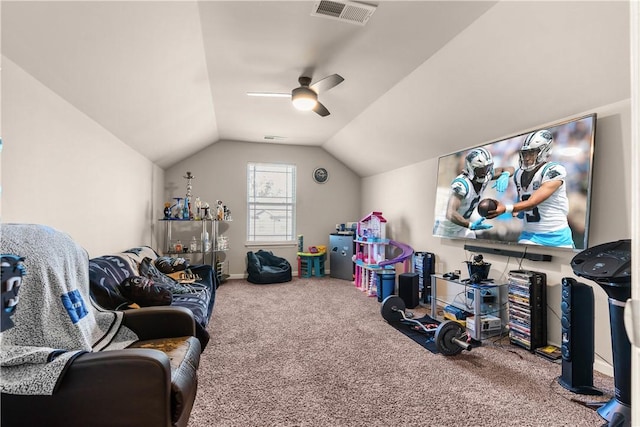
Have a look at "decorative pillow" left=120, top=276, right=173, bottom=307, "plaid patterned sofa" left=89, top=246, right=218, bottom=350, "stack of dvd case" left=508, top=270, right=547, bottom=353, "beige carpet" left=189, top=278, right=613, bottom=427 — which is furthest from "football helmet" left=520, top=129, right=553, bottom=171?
"decorative pillow" left=120, top=276, right=173, bottom=307

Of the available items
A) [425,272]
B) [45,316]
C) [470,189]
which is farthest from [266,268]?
[45,316]

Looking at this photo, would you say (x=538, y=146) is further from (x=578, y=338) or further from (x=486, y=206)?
(x=578, y=338)

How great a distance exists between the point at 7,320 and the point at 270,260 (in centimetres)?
496

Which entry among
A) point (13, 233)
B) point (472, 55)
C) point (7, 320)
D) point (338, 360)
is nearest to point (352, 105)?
point (472, 55)

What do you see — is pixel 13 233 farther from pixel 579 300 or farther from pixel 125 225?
pixel 579 300

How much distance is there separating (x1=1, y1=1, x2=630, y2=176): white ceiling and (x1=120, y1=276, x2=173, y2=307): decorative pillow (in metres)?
1.45

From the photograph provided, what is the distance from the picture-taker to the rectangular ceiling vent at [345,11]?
2.10 metres

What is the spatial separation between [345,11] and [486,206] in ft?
7.72

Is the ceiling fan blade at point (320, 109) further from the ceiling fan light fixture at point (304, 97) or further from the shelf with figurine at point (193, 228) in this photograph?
the shelf with figurine at point (193, 228)

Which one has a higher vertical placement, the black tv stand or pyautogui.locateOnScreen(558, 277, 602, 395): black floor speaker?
the black tv stand

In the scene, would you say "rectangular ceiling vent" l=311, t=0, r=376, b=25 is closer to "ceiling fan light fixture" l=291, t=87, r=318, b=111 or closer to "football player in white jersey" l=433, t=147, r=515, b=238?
"ceiling fan light fixture" l=291, t=87, r=318, b=111

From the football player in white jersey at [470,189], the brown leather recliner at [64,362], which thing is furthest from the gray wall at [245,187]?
the brown leather recliner at [64,362]

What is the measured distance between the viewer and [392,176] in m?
5.46

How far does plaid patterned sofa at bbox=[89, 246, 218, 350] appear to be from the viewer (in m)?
2.10
